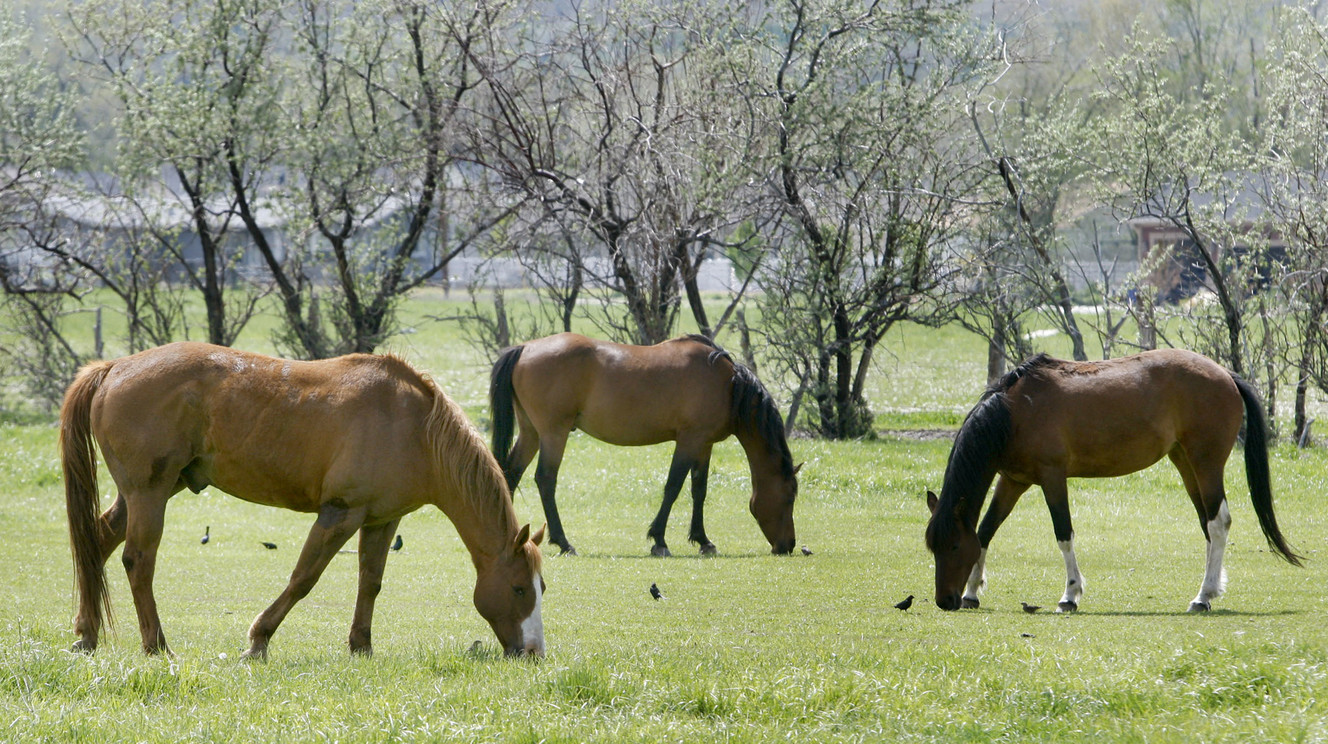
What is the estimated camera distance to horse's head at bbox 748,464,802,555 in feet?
36.8

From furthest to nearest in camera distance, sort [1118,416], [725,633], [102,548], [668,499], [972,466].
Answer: [668,499], [1118,416], [972,466], [725,633], [102,548]

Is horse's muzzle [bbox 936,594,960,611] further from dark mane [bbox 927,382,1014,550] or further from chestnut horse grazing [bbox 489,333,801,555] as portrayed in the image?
chestnut horse grazing [bbox 489,333,801,555]

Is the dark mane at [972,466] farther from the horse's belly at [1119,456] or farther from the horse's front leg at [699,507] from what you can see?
the horse's front leg at [699,507]

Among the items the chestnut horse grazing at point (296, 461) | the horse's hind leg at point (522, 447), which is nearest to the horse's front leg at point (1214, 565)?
the chestnut horse grazing at point (296, 461)

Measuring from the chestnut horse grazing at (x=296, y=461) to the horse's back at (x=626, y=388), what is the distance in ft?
17.4

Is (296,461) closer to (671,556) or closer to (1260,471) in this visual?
(671,556)

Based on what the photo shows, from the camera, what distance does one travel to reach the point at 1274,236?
63.6ft

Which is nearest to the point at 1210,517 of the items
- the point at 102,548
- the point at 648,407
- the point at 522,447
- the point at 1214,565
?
the point at 1214,565

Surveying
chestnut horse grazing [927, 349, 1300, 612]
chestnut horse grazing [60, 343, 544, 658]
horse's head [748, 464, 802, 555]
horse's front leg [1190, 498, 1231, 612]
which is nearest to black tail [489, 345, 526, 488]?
horse's head [748, 464, 802, 555]

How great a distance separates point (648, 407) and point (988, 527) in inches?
154

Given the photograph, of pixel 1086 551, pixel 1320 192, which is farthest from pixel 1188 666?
pixel 1320 192

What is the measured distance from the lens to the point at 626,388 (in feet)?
38.8

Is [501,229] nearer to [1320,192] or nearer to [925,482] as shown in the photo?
[925,482]

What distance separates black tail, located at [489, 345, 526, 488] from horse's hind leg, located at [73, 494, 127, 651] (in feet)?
16.5
